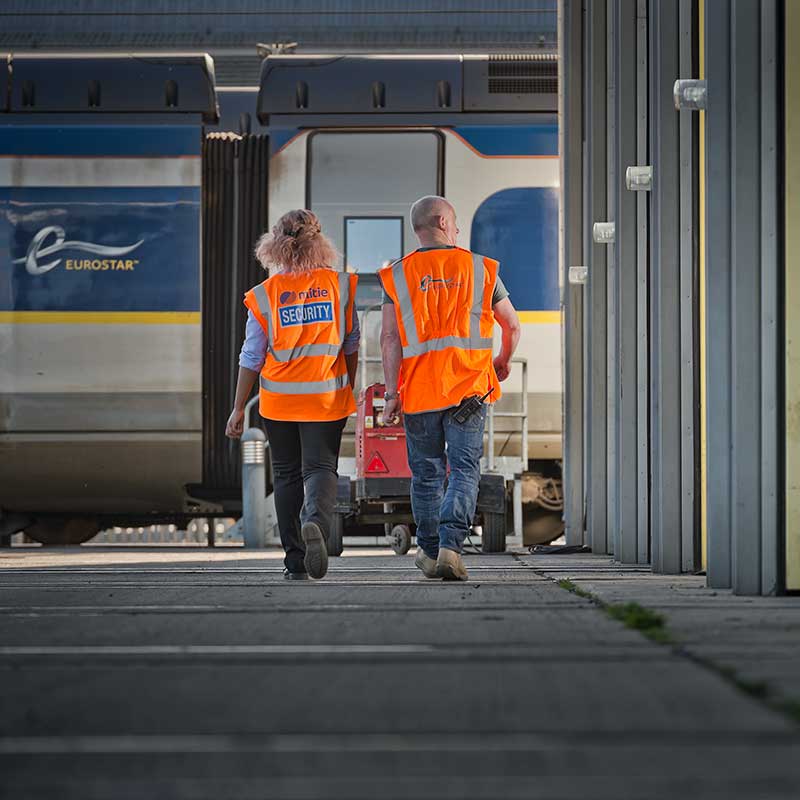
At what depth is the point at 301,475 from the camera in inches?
252

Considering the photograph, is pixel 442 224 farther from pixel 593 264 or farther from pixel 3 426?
pixel 3 426

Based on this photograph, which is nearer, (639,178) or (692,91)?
(692,91)

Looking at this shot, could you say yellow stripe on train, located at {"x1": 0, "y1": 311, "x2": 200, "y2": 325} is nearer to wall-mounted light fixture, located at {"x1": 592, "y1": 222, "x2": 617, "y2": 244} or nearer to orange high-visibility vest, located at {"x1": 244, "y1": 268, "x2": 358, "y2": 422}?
wall-mounted light fixture, located at {"x1": 592, "y1": 222, "x2": 617, "y2": 244}

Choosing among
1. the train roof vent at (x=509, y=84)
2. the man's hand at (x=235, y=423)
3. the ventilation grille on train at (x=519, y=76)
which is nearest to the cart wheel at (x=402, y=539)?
the train roof vent at (x=509, y=84)

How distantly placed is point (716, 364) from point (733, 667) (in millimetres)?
2580

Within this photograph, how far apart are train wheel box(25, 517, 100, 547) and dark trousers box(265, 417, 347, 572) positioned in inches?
252

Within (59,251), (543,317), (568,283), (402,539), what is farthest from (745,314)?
(59,251)

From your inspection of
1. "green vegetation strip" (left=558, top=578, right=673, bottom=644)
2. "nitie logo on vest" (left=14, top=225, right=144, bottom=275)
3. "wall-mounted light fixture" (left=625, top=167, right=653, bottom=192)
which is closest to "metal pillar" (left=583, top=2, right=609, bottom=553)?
"wall-mounted light fixture" (left=625, top=167, right=653, bottom=192)

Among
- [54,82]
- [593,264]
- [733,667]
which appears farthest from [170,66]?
[733,667]

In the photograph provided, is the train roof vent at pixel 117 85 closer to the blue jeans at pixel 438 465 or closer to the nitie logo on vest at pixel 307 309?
the nitie logo on vest at pixel 307 309

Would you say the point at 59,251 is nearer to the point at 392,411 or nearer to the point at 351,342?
the point at 351,342

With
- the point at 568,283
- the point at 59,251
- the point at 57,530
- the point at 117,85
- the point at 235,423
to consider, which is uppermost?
the point at 117,85

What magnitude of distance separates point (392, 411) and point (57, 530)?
7.04 metres

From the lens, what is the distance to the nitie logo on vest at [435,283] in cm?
600
